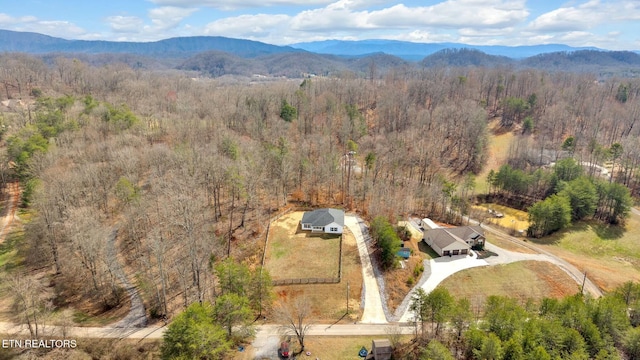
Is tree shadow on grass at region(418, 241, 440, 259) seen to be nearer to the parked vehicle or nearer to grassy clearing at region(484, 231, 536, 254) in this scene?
grassy clearing at region(484, 231, 536, 254)

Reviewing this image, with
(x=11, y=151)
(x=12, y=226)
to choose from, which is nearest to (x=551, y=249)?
(x=12, y=226)

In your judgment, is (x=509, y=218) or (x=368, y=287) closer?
(x=368, y=287)

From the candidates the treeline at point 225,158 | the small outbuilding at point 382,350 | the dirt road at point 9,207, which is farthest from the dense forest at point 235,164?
the small outbuilding at point 382,350

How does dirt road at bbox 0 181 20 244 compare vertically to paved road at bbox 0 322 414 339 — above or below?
above

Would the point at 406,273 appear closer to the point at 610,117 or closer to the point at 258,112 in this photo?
the point at 258,112

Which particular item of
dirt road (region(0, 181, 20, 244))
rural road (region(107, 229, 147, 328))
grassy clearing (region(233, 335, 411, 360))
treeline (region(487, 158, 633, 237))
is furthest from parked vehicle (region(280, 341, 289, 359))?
treeline (region(487, 158, 633, 237))

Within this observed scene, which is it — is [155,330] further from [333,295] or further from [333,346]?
[333,295]

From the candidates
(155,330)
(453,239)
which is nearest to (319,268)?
(155,330)

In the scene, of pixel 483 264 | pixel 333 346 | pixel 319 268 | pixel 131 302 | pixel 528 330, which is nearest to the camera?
pixel 528 330
